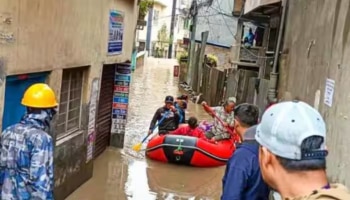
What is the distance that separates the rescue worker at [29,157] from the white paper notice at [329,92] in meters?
3.09

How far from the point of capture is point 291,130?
1.80 metres

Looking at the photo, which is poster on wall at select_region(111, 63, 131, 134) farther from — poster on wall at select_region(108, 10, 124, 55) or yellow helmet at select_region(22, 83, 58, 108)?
yellow helmet at select_region(22, 83, 58, 108)

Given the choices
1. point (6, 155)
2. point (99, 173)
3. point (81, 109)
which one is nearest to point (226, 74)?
point (99, 173)

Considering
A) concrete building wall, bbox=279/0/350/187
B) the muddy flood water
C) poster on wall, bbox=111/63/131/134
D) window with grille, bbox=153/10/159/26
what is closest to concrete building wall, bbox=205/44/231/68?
the muddy flood water

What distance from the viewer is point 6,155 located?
4.38m

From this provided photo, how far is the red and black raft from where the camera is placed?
11.8m

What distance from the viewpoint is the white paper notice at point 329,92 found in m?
5.75

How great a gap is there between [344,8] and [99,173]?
680cm

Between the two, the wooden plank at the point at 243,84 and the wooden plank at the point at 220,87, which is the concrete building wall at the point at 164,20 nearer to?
the wooden plank at the point at 220,87

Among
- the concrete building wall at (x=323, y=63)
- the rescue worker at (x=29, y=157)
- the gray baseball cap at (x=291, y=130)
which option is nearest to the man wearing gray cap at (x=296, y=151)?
the gray baseball cap at (x=291, y=130)

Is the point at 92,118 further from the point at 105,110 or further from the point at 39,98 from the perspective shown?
the point at 39,98

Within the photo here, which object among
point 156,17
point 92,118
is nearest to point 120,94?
point 92,118

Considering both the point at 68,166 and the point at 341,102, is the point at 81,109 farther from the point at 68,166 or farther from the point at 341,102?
the point at 341,102

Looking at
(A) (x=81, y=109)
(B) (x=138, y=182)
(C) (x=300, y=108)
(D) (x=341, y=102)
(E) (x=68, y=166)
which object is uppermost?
(C) (x=300, y=108)
